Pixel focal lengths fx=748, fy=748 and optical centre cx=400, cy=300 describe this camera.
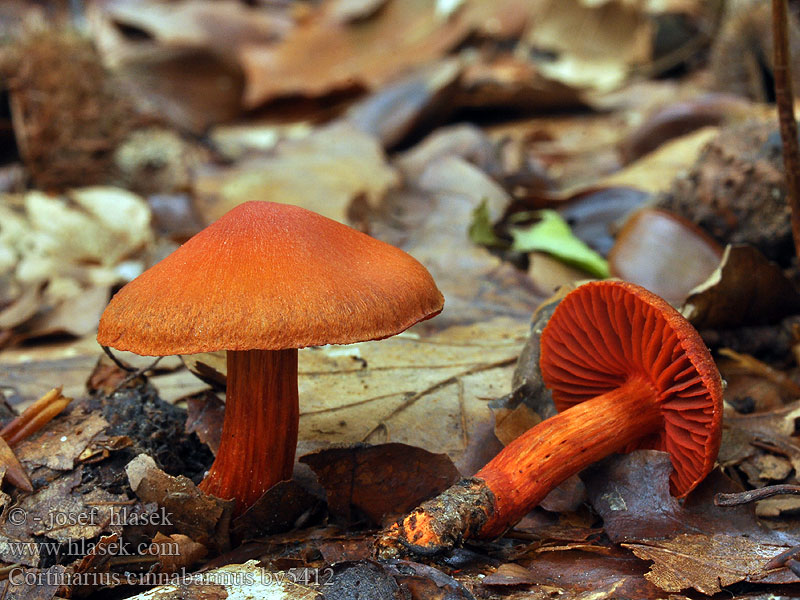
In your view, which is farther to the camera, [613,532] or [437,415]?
[437,415]

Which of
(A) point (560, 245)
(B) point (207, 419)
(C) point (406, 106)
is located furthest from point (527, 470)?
(C) point (406, 106)

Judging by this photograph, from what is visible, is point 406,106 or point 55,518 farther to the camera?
point 406,106

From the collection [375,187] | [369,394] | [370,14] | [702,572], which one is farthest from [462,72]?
[702,572]

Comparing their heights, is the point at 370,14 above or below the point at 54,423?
above

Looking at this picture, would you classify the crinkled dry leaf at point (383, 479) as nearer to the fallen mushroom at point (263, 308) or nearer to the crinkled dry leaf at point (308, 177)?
the fallen mushroom at point (263, 308)

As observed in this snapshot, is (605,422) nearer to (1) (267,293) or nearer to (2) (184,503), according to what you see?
(1) (267,293)

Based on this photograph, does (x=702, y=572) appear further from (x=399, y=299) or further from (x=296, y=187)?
(x=296, y=187)

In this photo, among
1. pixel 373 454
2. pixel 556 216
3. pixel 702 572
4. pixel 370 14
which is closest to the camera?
pixel 702 572
